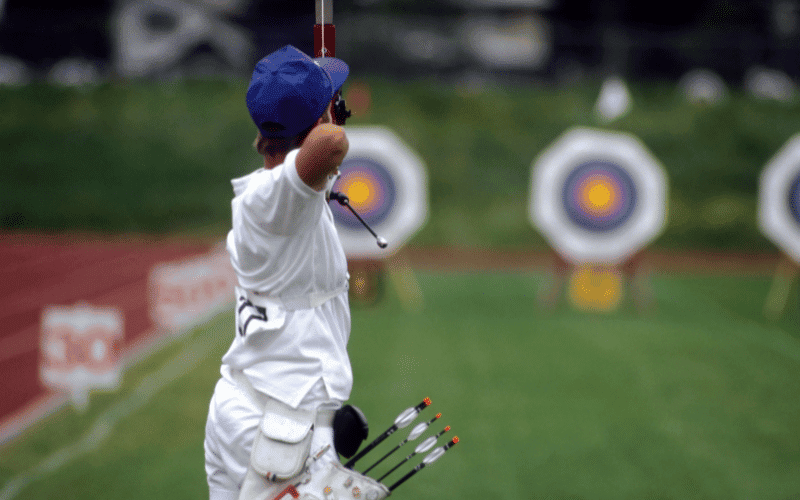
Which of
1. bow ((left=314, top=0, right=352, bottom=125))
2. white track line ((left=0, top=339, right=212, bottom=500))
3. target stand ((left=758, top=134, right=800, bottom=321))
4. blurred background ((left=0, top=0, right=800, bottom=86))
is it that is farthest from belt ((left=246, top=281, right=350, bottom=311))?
blurred background ((left=0, top=0, right=800, bottom=86))

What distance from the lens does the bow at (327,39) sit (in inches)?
74.4

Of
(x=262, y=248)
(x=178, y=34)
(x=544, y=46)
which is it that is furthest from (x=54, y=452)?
(x=544, y=46)

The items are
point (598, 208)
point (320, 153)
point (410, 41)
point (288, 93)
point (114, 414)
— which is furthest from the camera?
point (410, 41)

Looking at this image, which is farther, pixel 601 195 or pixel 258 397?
pixel 601 195

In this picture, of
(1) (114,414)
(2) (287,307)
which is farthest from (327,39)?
(1) (114,414)

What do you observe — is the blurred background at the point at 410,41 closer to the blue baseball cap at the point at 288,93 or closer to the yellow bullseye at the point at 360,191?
the yellow bullseye at the point at 360,191

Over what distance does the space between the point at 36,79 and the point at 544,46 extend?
32.0ft

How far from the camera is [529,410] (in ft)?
14.2

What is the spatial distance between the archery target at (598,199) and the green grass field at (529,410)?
92 centimetres

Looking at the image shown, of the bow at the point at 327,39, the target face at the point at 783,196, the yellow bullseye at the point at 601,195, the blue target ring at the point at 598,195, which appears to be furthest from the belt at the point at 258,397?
the target face at the point at 783,196

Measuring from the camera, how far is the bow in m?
1.89

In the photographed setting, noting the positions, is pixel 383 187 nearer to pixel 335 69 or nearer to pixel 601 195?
pixel 601 195

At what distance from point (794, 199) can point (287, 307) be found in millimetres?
7430

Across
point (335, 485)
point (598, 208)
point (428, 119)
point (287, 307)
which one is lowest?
point (428, 119)
